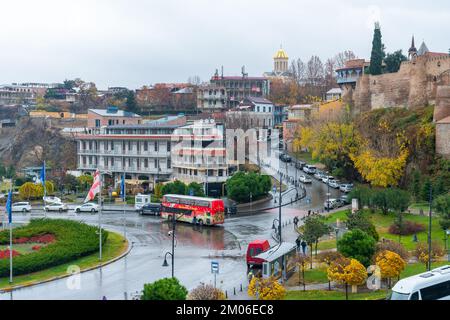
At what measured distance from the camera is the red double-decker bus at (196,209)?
43.8 m

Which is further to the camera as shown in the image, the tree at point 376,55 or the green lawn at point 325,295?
the tree at point 376,55

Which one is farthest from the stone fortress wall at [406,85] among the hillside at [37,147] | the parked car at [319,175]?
the hillside at [37,147]

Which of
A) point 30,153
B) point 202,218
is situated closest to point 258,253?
point 202,218

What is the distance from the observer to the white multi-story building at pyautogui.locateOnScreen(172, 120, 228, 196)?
5709cm

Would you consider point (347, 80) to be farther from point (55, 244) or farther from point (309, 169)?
point (55, 244)

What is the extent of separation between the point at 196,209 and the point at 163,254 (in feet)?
33.7

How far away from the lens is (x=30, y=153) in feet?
282

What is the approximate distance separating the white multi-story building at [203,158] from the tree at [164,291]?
1431 inches

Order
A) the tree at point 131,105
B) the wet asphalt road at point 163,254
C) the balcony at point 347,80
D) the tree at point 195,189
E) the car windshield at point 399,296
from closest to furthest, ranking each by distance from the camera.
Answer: the car windshield at point 399,296, the wet asphalt road at point 163,254, the tree at point 195,189, the balcony at point 347,80, the tree at point 131,105

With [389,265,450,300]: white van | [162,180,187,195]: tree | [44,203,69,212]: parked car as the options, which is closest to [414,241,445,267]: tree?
[389,265,450,300]: white van

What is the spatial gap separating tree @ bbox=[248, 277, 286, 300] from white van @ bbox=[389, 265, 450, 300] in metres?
4.40

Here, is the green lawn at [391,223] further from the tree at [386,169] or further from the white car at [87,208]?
the white car at [87,208]

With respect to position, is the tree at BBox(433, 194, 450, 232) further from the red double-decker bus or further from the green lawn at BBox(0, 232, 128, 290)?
the green lawn at BBox(0, 232, 128, 290)
